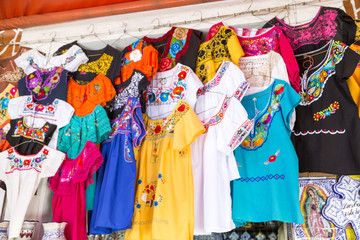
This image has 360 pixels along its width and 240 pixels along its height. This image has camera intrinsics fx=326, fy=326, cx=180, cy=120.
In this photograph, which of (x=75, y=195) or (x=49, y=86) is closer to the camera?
(x=75, y=195)

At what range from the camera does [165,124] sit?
1.98 meters

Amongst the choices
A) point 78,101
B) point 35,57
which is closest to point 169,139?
point 78,101

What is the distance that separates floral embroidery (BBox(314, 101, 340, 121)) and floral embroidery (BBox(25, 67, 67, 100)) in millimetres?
1647

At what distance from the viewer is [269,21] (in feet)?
7.20

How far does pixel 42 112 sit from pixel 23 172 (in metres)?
0.41

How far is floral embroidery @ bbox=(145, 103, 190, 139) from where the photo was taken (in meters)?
1.85

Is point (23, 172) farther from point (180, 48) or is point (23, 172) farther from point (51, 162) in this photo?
point (180, 48)

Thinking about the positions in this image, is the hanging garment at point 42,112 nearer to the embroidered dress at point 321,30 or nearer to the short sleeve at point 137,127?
the short sleeve at point 137,127

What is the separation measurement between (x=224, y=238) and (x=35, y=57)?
5.96 feet

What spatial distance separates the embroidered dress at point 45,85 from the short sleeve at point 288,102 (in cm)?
137

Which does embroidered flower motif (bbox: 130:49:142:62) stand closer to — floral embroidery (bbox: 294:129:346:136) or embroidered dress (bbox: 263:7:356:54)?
embroidered dress (bbox: 263:7:356:54)

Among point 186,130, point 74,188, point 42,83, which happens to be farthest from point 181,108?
point 42,83

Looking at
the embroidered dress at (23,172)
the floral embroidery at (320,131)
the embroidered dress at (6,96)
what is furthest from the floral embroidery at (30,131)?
the floral embroidery at (320,131)

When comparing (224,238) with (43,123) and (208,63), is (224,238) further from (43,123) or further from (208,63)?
(43,123)
